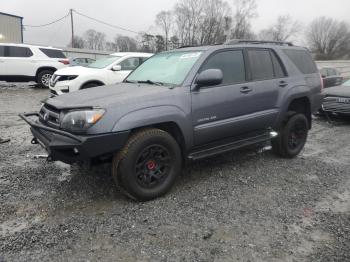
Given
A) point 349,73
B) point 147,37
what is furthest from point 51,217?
point 147,37

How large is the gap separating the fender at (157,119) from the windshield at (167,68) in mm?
456

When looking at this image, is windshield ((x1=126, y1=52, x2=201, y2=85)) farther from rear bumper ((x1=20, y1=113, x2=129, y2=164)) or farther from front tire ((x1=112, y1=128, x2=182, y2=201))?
rear bumper ((x1=20, y1=113, x2=129, y2=164))

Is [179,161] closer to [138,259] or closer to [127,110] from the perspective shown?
[127,110]

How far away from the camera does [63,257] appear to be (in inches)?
110

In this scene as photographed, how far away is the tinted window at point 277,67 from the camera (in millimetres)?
5148

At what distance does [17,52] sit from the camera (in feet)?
45.3

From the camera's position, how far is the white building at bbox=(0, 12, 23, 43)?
28548mm

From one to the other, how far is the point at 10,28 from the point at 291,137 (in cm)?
3011

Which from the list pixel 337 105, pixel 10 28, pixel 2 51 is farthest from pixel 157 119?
pixel 10 28

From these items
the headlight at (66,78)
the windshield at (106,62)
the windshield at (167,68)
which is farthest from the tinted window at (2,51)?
the windshield at (167,68)

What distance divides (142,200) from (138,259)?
1.03 metres

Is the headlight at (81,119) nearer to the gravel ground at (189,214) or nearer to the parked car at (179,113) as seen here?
the parked car at (179,113)

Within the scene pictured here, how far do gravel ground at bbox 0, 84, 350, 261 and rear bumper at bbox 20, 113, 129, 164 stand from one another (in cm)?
60

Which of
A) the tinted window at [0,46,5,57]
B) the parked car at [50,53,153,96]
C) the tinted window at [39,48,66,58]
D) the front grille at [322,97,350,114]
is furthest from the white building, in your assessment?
the front grille at [322,97,350,114]
